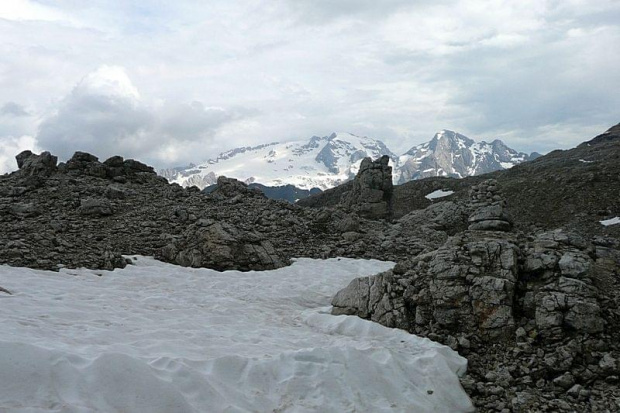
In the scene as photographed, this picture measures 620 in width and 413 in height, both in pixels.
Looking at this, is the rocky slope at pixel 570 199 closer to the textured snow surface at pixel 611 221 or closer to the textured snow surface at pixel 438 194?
the textured snow surface at pixel 611 221

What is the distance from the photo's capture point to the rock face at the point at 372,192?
151 ft

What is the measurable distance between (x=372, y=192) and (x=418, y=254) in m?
23.2

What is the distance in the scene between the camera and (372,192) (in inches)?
1898

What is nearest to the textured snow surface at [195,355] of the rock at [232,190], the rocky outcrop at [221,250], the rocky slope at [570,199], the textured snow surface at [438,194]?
the rocky outcrop at [221,250]

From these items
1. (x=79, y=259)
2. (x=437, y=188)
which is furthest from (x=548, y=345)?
(x=437, y=188)

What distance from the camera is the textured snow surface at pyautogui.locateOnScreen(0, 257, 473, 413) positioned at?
720 cm

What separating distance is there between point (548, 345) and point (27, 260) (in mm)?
18968

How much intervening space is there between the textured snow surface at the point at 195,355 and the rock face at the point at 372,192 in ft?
96.7

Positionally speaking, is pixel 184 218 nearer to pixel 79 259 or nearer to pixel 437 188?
pixel 79 259

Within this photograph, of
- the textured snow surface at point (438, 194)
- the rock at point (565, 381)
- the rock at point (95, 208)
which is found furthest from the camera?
the textured snow surface at point (438, 194)

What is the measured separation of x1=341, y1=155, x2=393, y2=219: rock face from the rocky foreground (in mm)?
331

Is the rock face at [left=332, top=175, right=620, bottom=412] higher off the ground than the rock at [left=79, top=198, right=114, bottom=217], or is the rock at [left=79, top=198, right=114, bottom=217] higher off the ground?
the rock at [left=79, top=198, right=114, bottom=217]

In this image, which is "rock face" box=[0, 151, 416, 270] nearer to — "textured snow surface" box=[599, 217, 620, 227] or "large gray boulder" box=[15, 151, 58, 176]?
"large gray boulder" box=[15, 151, 58, 176]

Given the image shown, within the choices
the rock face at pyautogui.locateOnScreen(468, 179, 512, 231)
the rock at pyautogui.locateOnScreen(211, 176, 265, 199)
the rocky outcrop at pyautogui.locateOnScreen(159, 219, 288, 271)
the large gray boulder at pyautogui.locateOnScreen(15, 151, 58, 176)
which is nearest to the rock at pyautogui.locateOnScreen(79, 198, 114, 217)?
the rocky outcrop at pyautogui.locateOnScreen(159, 219, 288, 271)
